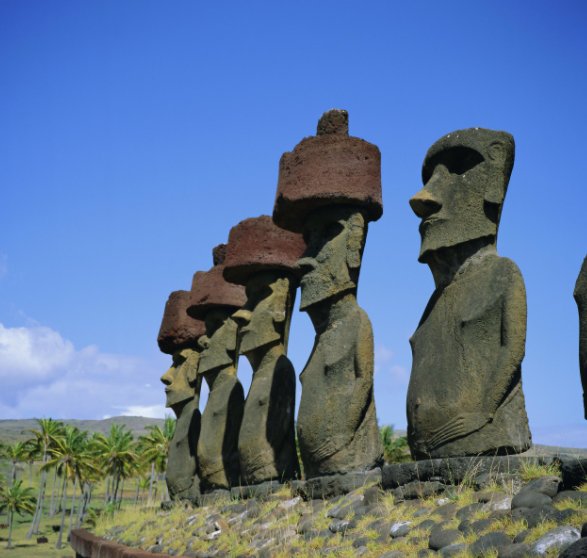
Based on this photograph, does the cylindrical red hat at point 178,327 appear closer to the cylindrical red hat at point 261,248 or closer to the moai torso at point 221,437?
the moai torso at point 221,437

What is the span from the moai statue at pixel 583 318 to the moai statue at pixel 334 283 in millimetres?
3325

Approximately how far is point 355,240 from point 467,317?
92.9 inches

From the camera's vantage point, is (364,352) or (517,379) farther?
(364,352)

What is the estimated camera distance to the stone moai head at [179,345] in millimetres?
13695

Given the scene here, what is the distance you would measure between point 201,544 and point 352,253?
363cm

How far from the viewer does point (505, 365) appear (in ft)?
20.2

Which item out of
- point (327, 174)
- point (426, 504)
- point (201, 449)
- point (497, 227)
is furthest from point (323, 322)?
point (201, 449)

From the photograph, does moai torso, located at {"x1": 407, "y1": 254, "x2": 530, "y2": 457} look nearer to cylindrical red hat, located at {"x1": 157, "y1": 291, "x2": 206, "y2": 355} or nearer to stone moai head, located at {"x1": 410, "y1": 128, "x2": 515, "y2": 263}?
stone moai head, located at {"x1": 410, "y1": 128, "x2": 515, "y2": 263}

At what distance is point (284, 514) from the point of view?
7.53 metres

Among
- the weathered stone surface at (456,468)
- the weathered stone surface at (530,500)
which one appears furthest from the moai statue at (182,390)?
the weathered stone surface at (530,500)

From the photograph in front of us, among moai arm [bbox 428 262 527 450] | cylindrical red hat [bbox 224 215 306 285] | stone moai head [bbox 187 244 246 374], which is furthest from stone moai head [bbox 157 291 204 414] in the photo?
moai arm [bbox 428 262 527 450]

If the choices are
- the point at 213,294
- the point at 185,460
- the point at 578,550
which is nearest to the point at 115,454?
the point at 185,460

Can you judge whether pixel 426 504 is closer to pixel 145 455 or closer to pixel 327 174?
pixel 327 174

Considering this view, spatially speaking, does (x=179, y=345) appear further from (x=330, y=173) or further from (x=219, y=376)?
(x=330, y=173)
